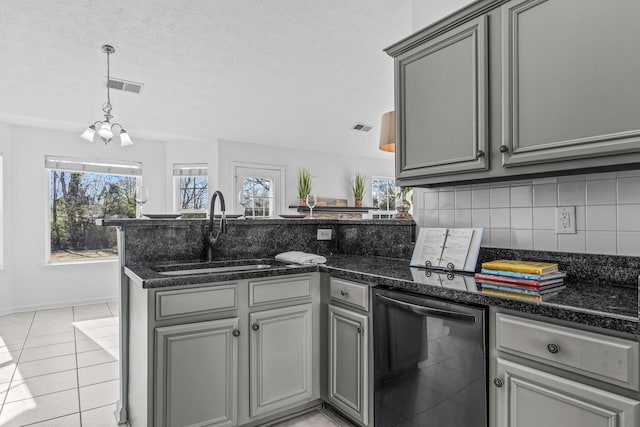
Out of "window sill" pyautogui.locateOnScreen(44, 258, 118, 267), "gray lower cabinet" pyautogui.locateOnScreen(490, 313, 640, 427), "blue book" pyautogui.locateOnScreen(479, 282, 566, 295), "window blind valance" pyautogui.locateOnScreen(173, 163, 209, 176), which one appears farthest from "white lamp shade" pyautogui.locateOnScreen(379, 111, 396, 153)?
"window sill" pyautogui.locateOnScreen(44, 258, 118, 267)

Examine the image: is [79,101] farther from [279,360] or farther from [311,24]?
[279,360]

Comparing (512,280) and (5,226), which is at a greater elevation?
(5,226)

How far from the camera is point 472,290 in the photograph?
138cm

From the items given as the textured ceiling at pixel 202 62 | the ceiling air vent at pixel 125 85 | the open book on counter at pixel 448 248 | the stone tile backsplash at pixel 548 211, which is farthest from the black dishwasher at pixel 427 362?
the ceiling air vent at pixel 125 85

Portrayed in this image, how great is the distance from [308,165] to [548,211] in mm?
5012

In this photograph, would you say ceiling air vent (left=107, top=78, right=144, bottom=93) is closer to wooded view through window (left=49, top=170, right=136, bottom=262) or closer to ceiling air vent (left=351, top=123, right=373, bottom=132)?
wooded view through window (left=49, top=170, right=136, bottom=262)

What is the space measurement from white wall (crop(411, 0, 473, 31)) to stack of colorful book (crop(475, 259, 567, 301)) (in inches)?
58.8

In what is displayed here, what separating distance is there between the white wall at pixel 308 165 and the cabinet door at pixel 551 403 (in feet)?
15.8

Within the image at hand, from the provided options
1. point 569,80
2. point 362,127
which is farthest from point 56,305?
point 569,80

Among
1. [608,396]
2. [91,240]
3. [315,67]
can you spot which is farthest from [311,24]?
[91,240]

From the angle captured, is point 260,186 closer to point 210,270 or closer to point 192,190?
point 192,190

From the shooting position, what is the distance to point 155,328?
5.40 feet

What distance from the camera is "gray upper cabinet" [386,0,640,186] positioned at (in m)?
1.27

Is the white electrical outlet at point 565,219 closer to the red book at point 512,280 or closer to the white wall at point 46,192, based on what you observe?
the red book at point 512,280
